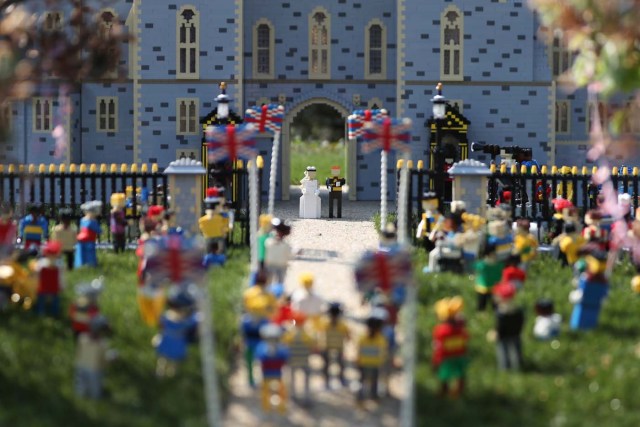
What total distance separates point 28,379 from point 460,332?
4.44 m

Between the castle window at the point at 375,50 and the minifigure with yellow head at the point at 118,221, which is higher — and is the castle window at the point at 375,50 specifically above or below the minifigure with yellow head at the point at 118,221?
above

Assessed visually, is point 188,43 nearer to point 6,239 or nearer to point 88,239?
point 88,239

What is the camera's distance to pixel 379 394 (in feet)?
36.2

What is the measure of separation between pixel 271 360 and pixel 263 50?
69.7ft

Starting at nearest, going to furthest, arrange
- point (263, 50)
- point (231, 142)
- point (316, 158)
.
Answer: point (231, 142), point (263, 50), point (316, 158)

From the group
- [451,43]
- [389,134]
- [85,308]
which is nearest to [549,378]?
[85,308]

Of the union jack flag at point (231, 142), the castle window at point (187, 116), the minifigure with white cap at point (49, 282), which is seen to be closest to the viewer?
the minifigure with white cap at point (49, 282)

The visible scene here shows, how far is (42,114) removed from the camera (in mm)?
29375

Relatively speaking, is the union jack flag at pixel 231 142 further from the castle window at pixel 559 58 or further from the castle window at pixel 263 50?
the castle window at pixel 559 58

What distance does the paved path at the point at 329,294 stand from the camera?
34.0 feet

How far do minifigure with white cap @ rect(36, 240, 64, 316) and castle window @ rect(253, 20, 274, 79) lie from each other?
17478 millimetres

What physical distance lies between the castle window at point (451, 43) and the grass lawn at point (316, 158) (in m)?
12.1

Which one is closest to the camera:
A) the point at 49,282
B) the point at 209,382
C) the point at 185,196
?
the point at 209,382

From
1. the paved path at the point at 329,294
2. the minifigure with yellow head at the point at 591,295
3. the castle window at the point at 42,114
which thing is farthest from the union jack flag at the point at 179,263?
the castle window at the point at 42,114
